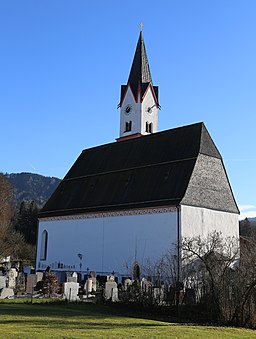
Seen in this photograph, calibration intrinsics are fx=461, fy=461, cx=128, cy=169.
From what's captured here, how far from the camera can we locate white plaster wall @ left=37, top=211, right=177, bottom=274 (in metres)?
31.4

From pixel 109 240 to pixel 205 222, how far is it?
7596mm

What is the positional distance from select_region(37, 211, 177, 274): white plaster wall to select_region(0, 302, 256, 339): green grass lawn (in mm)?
13359

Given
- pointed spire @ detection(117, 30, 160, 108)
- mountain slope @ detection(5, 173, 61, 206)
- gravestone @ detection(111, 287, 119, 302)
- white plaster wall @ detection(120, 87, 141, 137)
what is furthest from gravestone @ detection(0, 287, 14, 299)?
mountain slope @ detection(5, 173, 61, 206)

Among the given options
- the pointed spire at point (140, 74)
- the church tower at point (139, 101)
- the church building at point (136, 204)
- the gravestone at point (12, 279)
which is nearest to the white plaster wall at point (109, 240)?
the church building at point (136, 204)

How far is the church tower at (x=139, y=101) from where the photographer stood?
50.3m

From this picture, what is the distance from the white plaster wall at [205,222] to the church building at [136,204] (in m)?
0.07

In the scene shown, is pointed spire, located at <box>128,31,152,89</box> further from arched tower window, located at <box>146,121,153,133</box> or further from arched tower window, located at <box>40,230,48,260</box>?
arched tower window, located at <box>40,230,48,260</box>

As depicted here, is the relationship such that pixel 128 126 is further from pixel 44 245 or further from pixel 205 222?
pixel 205 222

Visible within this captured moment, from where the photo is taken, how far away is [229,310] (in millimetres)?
17062

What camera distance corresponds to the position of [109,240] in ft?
115

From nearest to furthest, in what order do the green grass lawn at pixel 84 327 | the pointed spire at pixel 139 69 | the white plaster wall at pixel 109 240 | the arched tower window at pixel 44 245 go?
the green grass lawn at pixel 84 327, the white plaster wall at pixel 109 240, the arched tower window at pixel 44 245, the pointed spire at pixel 139 69

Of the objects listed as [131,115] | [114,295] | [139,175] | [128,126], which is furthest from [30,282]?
[131,115]

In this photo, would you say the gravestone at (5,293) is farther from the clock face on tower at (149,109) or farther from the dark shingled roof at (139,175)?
the clock face on tower at (149,109)

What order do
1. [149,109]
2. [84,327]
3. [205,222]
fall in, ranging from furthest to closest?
[149,109] → [205,222] → [84,327]
